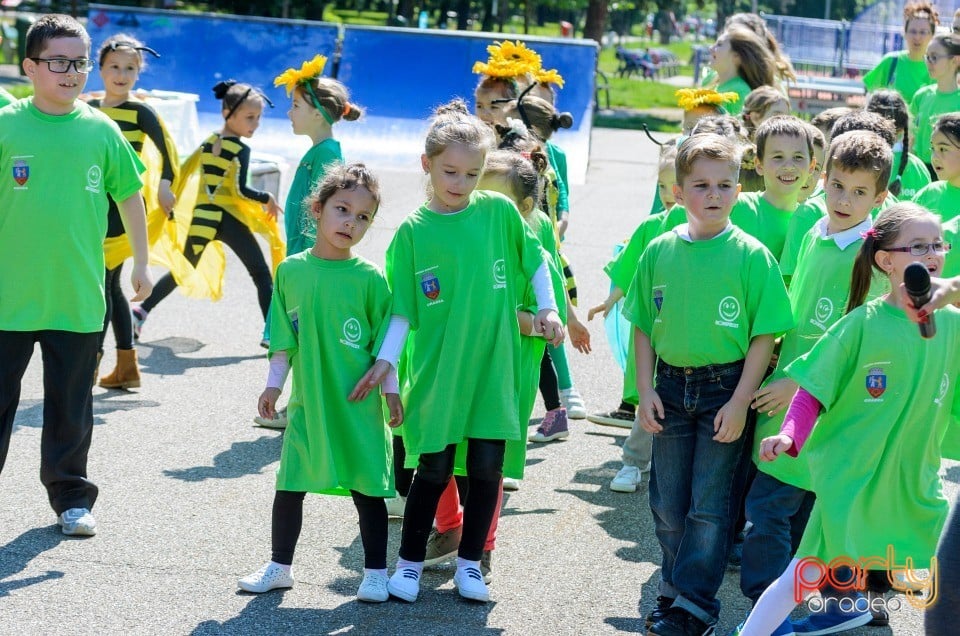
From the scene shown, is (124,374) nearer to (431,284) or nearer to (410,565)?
(410,565)

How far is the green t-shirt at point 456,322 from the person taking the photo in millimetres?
4484

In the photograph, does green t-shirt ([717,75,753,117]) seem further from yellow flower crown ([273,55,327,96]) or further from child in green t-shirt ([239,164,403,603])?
child in green t-shirt ([239,164,403,603])

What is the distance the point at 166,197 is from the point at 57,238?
2.57 metres

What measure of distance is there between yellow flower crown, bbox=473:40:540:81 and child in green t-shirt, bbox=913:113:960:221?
230cm

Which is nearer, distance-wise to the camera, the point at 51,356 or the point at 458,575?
the point at 458,575

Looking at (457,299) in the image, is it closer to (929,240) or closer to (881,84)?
(929,240)

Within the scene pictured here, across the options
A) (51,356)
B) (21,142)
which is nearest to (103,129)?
(21,142)

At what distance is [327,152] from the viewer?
6.64 metres

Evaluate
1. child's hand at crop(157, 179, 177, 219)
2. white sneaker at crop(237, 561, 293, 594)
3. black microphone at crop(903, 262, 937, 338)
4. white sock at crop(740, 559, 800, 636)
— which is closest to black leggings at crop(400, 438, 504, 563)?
white sneaker at crop(237, 561, 293, 594)

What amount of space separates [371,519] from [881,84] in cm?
687

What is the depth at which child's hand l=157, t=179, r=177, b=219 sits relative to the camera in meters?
7.42

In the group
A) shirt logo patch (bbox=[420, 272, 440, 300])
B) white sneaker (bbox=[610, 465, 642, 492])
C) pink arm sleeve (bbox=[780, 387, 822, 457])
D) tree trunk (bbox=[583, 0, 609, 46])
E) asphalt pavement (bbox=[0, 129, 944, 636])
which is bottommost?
asphalt pavement (bbox=[0, 129, 944, 636])

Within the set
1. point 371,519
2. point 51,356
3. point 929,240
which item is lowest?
point 371,519

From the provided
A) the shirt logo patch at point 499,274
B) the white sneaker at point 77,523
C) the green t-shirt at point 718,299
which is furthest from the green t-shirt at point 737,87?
the white sneaker at point 77,523
